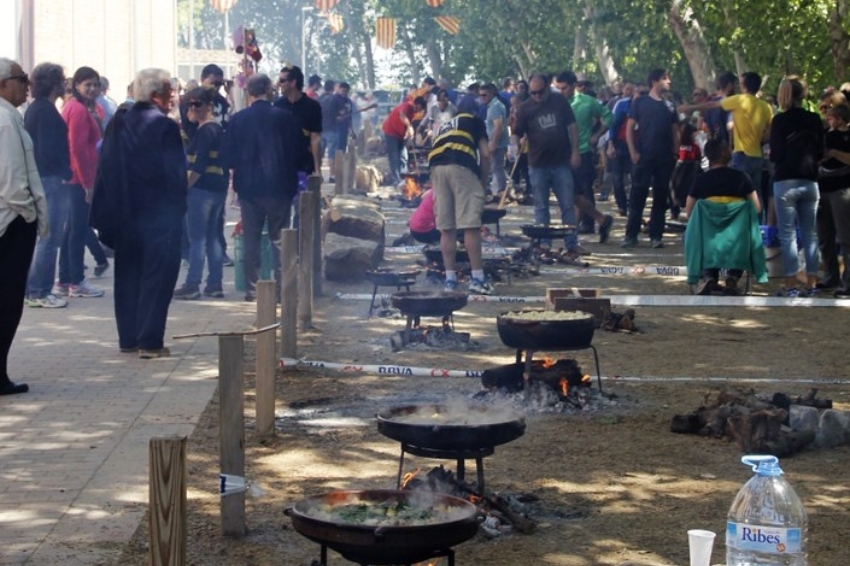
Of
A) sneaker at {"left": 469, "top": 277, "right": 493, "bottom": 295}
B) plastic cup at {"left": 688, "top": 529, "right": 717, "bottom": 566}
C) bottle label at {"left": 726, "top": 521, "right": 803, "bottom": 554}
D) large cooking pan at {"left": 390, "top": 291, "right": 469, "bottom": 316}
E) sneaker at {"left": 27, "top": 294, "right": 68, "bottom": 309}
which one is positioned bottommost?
plastic cup at {"left": 688, "top": 529, "right": 717, "bottom": 566}

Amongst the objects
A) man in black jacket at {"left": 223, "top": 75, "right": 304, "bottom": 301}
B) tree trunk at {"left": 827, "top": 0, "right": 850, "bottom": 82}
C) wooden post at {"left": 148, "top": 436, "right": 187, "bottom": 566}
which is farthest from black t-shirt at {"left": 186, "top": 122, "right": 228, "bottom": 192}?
wooden post at {"left": 148, "top": 436, "right": 187, "bottom": 566}

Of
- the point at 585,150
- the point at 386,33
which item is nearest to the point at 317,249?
the point at 585,150

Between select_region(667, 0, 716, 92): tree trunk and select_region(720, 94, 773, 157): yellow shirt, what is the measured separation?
1097 cm

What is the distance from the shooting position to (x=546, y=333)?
1019cm

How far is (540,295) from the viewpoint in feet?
54.8

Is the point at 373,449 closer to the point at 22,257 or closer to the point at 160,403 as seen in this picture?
the point at 160,403

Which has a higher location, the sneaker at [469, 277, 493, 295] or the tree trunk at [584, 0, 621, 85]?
the tree trunk at [584, 0, 621, 85]

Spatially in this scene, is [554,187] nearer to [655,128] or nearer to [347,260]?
[655,128]

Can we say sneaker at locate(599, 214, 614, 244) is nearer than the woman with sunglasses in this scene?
No

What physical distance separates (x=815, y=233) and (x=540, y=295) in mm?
3034

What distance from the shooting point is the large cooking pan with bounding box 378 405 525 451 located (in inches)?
274

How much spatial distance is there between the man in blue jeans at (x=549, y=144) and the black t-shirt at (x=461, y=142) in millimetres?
3497

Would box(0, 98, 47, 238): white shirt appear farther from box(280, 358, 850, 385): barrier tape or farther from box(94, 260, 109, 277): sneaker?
box(94, 260, 109, 277): sneaker

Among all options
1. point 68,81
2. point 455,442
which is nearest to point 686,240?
point 68,81
